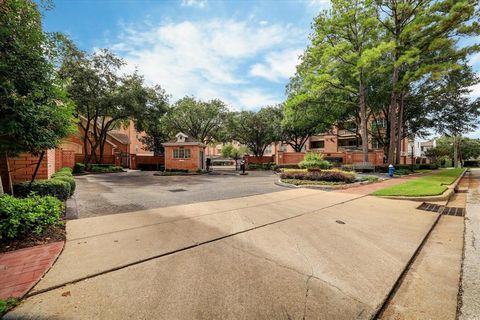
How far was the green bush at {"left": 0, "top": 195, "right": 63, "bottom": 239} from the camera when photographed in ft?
11.6

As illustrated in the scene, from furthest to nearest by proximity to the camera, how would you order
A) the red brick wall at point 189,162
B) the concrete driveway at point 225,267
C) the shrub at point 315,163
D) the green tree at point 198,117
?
the green tree at point 198,117, the red brick wall at point 189,162, the shrub at point 315,163, the concrete driveway at point 225,267

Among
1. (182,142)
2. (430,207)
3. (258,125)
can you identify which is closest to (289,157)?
(258,125)

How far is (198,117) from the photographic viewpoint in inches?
1240

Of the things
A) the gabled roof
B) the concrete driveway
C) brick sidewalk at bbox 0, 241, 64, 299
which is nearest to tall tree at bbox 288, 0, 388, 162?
the gabled roof

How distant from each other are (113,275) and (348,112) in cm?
2872

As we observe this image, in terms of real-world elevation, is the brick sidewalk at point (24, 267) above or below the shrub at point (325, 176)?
below

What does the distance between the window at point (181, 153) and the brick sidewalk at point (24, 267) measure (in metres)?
19.9

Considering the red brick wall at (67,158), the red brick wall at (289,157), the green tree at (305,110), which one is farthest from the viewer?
the red brick wall at (289,157)

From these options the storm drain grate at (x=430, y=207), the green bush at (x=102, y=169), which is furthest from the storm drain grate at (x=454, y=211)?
the green bush at (x=102, y=169)

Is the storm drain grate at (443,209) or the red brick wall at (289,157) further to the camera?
the red brick wall at (289,157)

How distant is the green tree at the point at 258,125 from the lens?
31.6 meters

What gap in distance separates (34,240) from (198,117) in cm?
2899

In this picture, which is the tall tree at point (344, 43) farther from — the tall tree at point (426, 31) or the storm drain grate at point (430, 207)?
the storm drain grate at point (430, 207)

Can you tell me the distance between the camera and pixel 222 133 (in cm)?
3403
